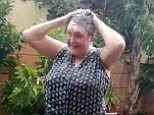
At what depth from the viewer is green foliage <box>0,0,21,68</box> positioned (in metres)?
3.43

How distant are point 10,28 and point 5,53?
10.0 inches

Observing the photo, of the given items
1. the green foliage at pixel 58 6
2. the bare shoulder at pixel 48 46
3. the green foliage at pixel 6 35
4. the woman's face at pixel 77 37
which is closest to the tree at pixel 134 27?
the green foliage at pixel 58 6

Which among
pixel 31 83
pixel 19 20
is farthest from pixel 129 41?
pixel 31 83

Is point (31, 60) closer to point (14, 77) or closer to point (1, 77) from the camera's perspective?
point (1, 77)

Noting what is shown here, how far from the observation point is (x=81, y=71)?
171 centimetres

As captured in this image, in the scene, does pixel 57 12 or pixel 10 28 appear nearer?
pixel 10 28

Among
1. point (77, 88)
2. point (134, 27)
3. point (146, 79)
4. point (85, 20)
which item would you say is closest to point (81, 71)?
point (77, 88)

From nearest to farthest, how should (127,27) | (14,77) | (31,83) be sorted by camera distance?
(31,83)
(14,77)
(127,27)

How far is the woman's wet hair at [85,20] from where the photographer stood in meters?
1.71

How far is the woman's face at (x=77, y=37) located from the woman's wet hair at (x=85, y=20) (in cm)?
2

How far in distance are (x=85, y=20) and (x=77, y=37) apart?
94 mm

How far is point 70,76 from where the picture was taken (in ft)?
5.51

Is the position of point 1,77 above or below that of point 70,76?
below

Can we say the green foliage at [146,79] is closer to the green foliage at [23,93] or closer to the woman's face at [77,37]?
the green foliage at [23,93]
